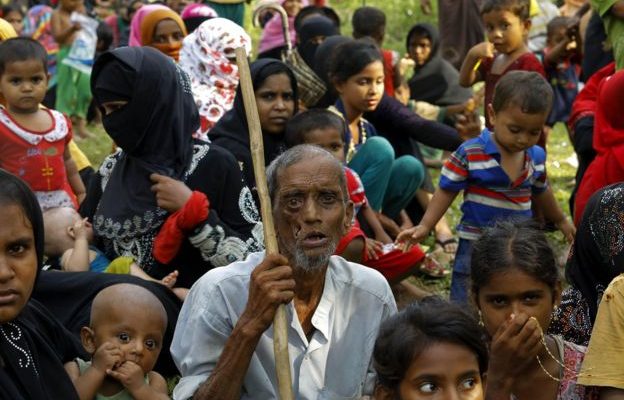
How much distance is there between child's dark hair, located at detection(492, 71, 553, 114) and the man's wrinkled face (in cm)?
223

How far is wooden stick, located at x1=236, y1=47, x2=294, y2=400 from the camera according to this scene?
11.1 ft

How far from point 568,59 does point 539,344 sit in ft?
22.8

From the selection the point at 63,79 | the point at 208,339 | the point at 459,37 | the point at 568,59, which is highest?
the point at 208,339

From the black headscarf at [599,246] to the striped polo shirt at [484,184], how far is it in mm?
1652

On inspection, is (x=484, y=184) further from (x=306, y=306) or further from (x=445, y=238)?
(x=306, y=306)

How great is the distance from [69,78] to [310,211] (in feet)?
30.6

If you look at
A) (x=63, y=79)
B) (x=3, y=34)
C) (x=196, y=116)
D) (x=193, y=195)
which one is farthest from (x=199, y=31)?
(x=63, y=79)

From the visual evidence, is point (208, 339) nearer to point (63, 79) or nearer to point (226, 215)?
point (226, 215)

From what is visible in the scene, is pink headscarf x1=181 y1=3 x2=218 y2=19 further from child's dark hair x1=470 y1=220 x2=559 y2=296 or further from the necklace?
child's dark hair x1=470 y1=220 x2=559 y2=296

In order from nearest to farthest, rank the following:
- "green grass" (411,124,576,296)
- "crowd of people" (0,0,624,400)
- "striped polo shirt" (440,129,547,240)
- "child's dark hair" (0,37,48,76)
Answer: "crowd of people" (0,0,624,400) < "striped polo shirt" (440,129,547,240) < "child's dark hair" (0,37,48,76) < "green grass" (411,124,576,296)

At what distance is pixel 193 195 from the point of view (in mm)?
5223

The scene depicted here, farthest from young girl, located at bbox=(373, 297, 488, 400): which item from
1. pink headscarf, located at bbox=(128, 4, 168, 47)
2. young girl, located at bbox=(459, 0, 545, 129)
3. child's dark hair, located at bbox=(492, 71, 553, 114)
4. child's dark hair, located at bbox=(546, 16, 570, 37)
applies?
child's dark hair, located at bbox=(546, 16, 570, 37)

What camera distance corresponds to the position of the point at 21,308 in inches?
132

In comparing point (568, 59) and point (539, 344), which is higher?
point (539, 344)
